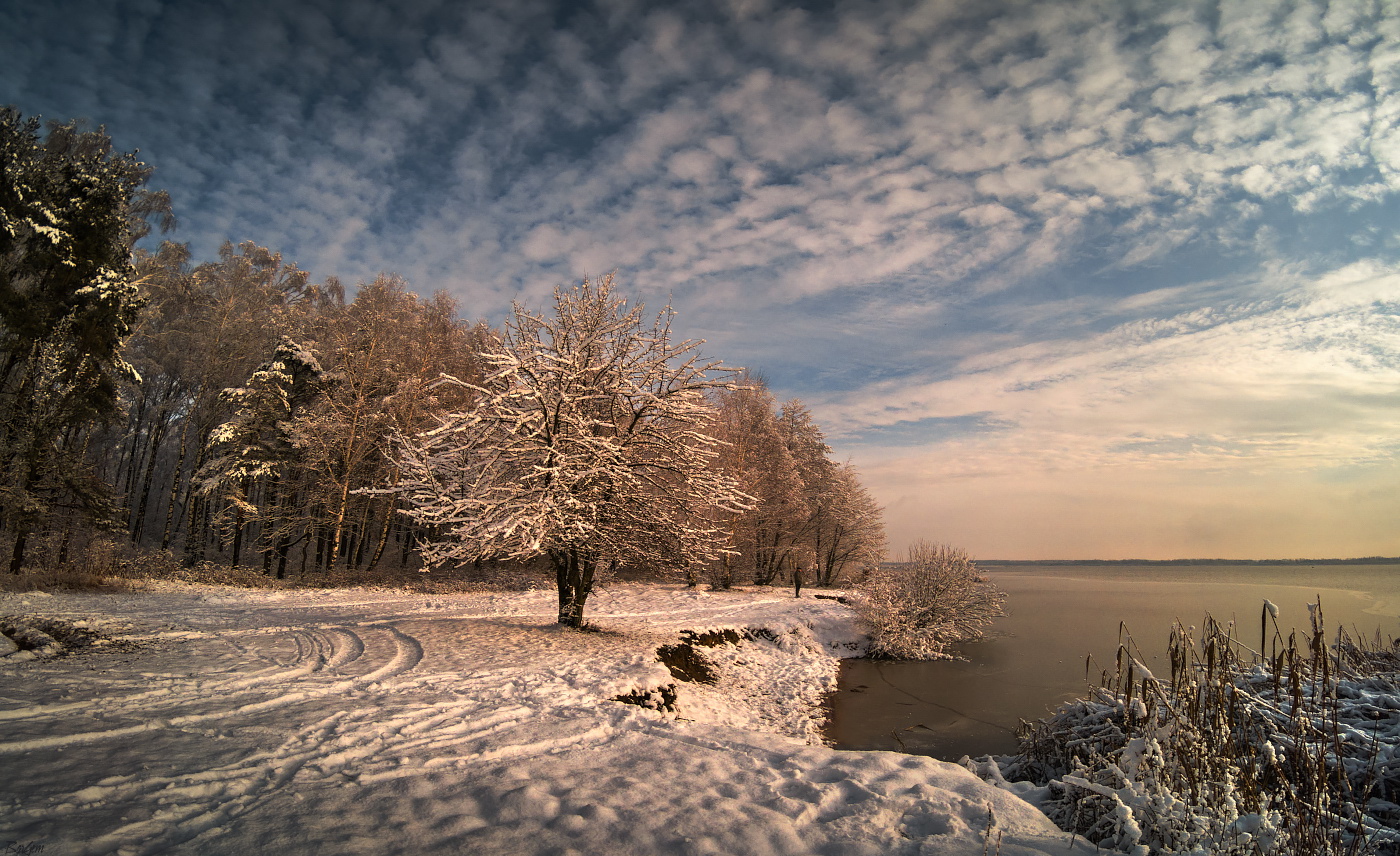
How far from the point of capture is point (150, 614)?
11773 mm

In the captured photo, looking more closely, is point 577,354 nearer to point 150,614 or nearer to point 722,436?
point 150,614

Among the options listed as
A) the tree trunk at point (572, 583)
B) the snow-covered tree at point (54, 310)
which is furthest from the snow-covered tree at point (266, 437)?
the tree trunk at point (572, 583)

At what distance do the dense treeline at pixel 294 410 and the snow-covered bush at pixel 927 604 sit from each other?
6264 millimetres

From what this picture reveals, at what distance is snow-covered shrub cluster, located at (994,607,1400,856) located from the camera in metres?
3.32

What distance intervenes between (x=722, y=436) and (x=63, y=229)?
75.3 ft

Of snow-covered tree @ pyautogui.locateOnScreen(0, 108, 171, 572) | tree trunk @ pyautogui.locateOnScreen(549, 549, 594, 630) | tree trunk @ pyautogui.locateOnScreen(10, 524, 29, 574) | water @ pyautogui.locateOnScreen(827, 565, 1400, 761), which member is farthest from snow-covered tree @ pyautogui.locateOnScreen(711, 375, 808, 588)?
tree trunk @ pyautogui.locateOnScreen(10, 524, 29, 574)

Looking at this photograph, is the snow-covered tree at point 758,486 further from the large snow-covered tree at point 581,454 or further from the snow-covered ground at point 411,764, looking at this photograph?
the snow-covered ground at point 411,764

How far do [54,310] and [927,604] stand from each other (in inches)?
1088

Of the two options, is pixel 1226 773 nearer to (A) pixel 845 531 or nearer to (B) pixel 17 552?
(B) pixel 17 552

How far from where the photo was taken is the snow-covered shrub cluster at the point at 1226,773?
10.9 feet

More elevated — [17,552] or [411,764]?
[411,764]

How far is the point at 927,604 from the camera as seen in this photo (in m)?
20.9

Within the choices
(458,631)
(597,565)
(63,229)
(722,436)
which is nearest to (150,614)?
(458,631)

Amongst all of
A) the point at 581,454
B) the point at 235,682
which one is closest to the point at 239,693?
the point at 235,682
